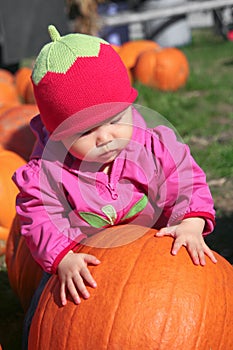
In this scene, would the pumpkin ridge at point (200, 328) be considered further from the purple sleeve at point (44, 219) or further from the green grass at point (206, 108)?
the green grass at point (206, 108)

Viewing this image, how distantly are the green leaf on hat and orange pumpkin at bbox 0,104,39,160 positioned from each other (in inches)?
101

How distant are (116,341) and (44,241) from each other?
562 mm

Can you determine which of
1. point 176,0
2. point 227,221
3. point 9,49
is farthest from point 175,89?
point 176,0

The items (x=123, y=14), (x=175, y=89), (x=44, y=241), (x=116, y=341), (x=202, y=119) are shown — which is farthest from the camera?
(x=123, y=14)

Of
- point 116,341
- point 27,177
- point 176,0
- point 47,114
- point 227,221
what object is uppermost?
point 47,114

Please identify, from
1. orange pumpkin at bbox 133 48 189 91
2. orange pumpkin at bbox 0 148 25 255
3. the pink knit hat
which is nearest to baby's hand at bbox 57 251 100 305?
the pink knit hat

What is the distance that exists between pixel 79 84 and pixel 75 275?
76 centimetres

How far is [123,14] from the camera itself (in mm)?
13242

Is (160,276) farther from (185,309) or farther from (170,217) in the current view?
(170,217)

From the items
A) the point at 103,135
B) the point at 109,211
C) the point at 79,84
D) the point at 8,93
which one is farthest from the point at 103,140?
the point at 8,93

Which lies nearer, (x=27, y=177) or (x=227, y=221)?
(x=27, y=177)

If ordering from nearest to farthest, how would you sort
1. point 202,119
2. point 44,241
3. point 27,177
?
1. point 44,241
2. point 27,177
3. point 202,119

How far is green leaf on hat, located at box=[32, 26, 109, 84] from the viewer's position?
2.78m

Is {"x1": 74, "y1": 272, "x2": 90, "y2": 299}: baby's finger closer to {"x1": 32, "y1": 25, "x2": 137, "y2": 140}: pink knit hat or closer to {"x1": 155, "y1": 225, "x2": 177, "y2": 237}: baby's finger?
{"x1": 155, "y1": 225, "x2": 177, "y2": 237}: baby's finger
